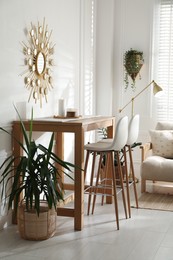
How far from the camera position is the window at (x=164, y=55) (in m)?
6.20

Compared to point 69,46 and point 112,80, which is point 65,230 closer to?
point 69,46

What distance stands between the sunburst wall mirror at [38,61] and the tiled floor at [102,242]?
1293 mm

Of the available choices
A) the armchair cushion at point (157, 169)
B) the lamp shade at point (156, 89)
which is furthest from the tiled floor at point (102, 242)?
the lamp shade at point (156, 89)

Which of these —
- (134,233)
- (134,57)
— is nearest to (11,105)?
(134,233)

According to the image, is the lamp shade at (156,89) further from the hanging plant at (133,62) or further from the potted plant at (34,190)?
the potted plant at (34,190)

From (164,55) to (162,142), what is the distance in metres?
1.26

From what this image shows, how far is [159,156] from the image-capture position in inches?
228

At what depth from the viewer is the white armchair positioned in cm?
529

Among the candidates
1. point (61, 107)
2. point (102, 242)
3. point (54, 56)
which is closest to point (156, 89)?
point (54, 56)

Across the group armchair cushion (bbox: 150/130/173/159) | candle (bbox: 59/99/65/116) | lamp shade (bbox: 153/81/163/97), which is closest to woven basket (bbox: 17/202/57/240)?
candle (bbox: 59/99/65/116)

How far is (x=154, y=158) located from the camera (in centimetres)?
552

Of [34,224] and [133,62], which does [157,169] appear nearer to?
[133,62]

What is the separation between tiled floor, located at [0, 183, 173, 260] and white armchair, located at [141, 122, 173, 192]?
0.79 metres

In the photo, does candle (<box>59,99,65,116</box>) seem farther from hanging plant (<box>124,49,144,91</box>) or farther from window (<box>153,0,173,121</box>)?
window (<box>153,0,173,121</box>)
